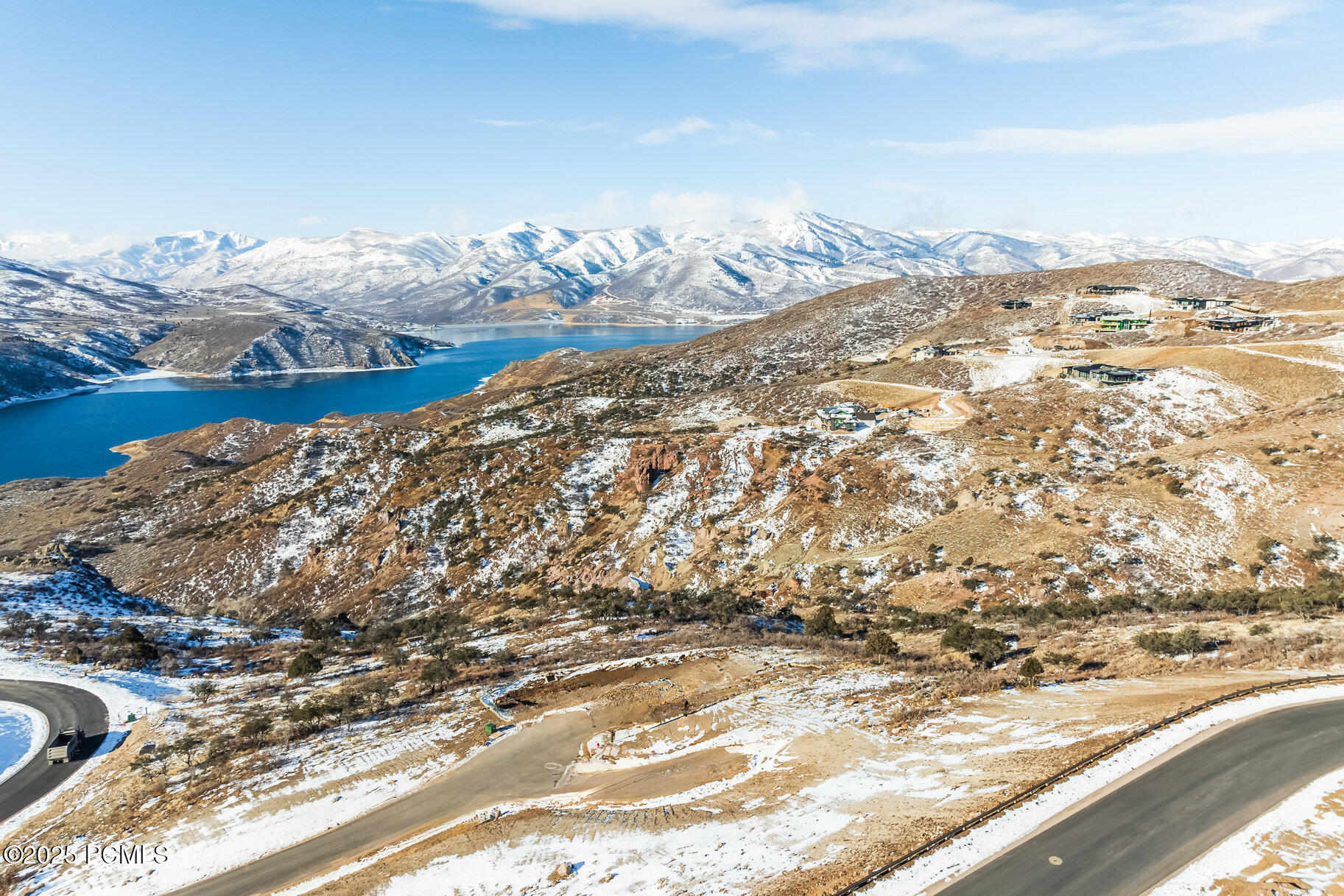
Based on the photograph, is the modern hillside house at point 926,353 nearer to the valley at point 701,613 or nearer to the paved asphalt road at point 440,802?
the valley at point 701,613

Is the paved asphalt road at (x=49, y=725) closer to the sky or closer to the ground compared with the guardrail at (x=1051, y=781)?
closer to the ground

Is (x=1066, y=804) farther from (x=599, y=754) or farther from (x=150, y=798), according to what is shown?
(x=150, y=798)

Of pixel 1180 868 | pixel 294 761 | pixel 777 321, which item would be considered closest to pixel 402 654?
pixel 294 761

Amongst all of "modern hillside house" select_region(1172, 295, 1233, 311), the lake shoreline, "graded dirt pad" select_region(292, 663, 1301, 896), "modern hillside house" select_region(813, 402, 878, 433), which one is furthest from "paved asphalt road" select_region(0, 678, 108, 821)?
"modern hillside house" select_region(1172, 295, 1233, 311)

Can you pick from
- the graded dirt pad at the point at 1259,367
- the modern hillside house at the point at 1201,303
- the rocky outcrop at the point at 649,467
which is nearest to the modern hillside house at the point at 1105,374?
the graded dirt pad at the point at 1259,367

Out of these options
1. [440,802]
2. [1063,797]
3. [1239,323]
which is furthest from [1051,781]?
[1239,323]

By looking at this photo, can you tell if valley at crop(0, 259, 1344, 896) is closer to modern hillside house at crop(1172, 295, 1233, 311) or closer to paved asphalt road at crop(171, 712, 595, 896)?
paved asphalt road at crop(171, 712, 595, 896)
